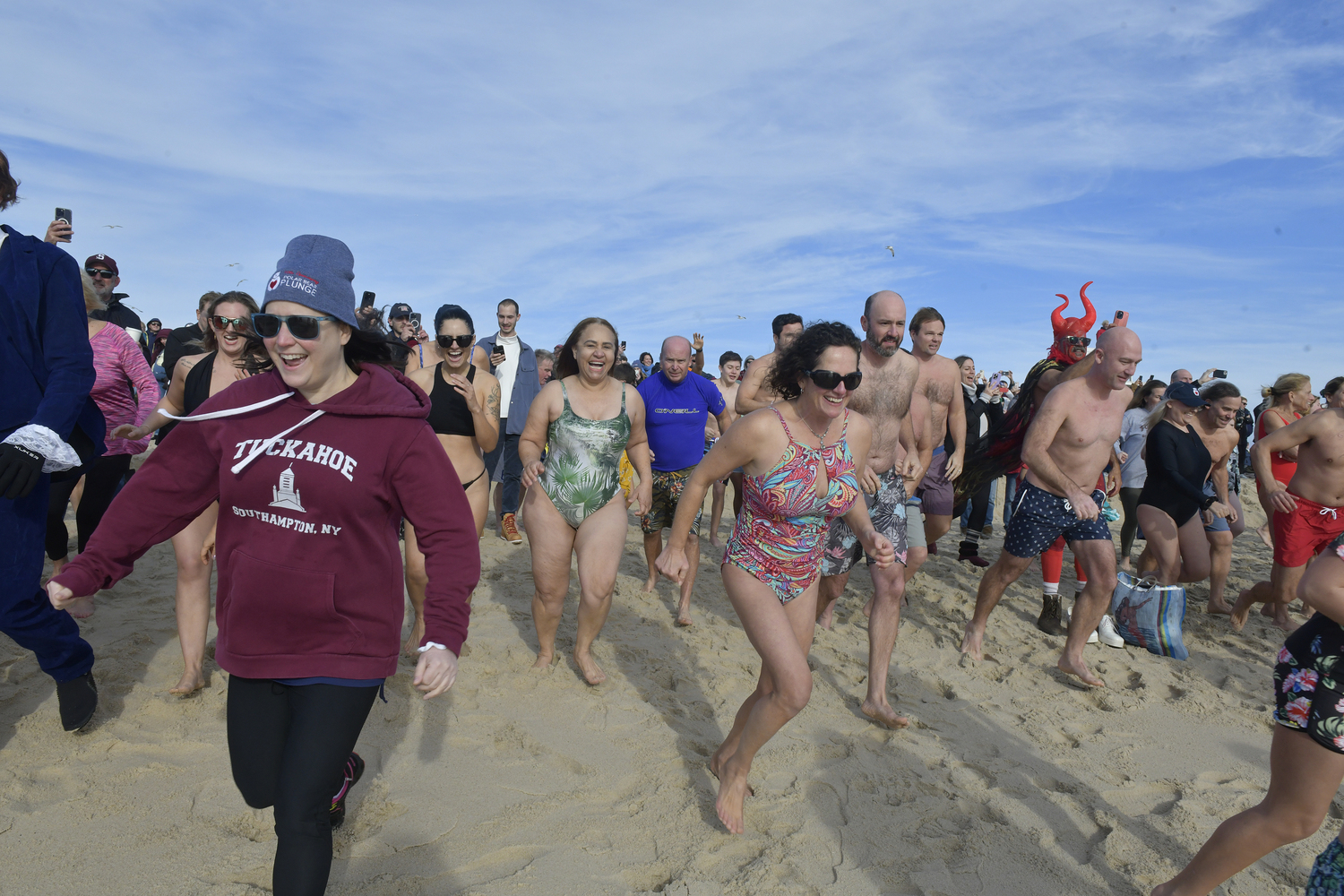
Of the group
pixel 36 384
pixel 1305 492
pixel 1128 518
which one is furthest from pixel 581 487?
pixel 1128 518

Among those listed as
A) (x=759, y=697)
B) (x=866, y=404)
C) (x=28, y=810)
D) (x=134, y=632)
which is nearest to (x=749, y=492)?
(x=759, y=697)

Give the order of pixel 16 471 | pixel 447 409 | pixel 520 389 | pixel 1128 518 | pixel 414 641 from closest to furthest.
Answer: pixel 16 471 < pixel 447 409 < pixel 414 641 < pixel 1128 518 < pixel 520 389

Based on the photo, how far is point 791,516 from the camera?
3.29 meters

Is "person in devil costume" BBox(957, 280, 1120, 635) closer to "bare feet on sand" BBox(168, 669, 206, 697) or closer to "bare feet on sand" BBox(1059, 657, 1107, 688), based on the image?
"bare feet on sand" BBox(1059, 657, 1107, 688)

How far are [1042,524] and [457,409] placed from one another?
155 inches

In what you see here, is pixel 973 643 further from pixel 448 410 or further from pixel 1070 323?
pixel 448 410

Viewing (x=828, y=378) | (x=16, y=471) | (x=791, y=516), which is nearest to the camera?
(x=16, y=471)

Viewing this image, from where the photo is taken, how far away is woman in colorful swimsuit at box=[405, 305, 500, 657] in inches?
185

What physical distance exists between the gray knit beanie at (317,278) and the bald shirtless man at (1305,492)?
6185 mm

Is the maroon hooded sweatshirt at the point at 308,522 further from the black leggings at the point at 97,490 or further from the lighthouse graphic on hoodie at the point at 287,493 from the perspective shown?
the black leggings at the point at 97,490

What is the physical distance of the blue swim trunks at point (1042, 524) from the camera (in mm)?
5117

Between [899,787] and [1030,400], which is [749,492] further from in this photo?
[1030,400]

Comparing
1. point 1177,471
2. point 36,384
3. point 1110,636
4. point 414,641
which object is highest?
point 1177,471

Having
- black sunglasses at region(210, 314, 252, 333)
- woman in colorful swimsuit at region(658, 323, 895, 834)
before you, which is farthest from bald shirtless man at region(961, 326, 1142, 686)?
black sunglasses at region(210, 314, 252, 333)
